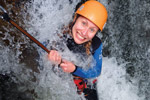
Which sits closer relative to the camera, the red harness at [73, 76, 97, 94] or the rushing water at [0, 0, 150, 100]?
the rushing water at [0, 0, 150, 100]

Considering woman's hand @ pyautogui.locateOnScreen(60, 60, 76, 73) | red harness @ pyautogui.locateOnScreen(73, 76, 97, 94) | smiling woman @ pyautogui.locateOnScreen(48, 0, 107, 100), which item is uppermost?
smiling woman @ pyautogui.locateOnScreen(48, 0, 107, 100)

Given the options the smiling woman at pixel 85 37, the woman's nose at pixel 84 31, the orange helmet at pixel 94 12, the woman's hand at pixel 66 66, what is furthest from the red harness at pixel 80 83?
the orange helmet at pixel 94 12

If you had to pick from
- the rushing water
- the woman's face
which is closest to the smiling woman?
the woman's face

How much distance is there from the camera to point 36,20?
231 centimetres

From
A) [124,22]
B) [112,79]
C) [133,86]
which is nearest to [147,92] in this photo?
[133,86]

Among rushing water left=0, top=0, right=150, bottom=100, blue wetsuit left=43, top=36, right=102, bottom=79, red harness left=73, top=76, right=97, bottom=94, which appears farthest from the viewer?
red harness left=73, top=76, right=97, bottom=94

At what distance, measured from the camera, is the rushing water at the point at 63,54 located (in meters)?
1.91

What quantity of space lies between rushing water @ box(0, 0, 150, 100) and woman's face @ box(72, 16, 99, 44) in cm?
39

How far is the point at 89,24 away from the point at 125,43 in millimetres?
2084

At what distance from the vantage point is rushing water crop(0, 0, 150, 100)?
6.26 ft

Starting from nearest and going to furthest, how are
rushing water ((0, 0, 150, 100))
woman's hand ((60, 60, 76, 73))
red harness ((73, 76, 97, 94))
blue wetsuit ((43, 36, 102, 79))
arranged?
woman's hand ((60, 60, 76, 73))
rushing water ((0, 0, 150, 100))
blue wetsuit ((43, 36, 102, 79))
red harness ((73, 76, 97, 94))

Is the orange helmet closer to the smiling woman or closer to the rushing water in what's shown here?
the smiling woman

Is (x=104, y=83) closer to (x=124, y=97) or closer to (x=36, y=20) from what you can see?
(x=124, y=97)

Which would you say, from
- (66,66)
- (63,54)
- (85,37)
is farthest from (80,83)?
(85,37)
